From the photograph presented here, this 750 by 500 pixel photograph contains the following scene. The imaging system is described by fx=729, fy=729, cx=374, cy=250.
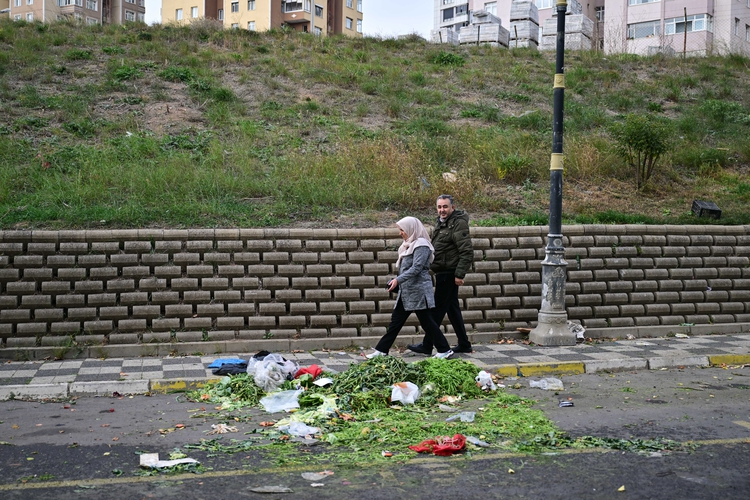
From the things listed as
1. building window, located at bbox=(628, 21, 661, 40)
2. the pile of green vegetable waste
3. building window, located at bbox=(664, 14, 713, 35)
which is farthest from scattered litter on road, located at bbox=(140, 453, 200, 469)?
building window, located at bbox=(628, 21, 661, 40)

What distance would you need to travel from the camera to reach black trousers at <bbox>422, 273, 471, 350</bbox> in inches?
397

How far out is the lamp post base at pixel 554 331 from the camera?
11.2 meters

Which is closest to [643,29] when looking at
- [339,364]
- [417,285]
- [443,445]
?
[417,285]

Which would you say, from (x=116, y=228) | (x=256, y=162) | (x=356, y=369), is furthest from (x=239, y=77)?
(x=356, y=369)

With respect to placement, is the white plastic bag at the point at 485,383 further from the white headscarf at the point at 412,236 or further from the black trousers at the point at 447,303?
the white headscarf at the point at 412,236

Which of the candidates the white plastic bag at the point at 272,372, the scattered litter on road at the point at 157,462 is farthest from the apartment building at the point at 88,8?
the scattered litter on road at the point at 157,462

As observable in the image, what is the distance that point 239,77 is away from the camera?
22.0 meters

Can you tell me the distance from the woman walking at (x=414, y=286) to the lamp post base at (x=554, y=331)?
2199 mm

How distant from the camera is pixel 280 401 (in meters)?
7.47

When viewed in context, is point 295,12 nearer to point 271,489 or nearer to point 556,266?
point 556,266

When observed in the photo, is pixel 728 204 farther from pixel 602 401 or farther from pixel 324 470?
pixel 324 470

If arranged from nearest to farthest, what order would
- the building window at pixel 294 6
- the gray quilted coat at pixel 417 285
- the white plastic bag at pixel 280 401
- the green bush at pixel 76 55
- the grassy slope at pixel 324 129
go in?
the white plastic bag at pixel 280 401
the gray quilted coat at pixel 417 285
the grassy slope at pixel 324 129
the green bush at pixel 76 55
the building window at pixel 294 6

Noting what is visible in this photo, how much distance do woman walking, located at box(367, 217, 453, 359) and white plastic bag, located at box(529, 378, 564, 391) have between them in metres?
1.33

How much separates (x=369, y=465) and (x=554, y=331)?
637 centimetres
